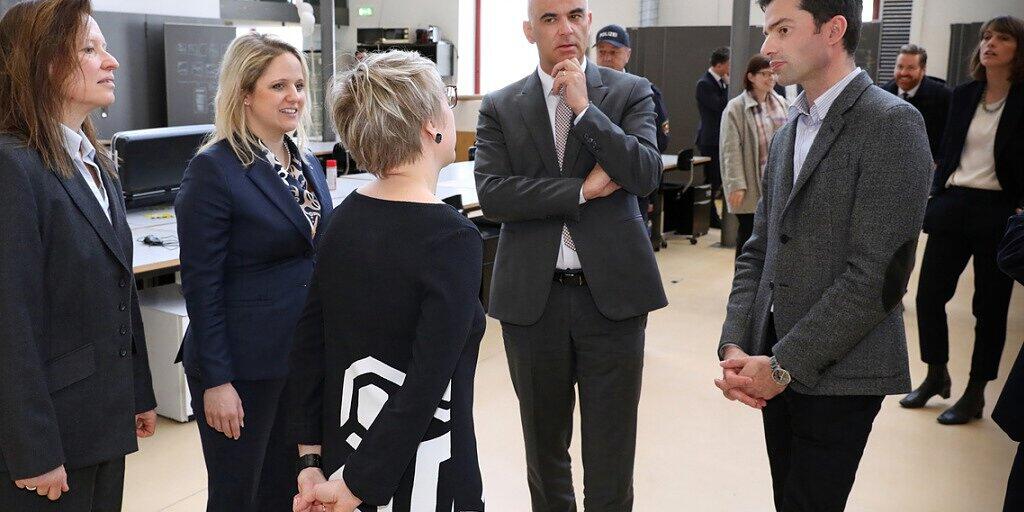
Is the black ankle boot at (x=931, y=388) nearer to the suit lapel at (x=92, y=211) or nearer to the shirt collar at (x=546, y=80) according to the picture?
the shirt collar at (x=546, y=80)

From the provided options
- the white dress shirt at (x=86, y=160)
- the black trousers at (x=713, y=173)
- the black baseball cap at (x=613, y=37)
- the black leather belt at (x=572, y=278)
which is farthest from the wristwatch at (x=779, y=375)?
the black trousers at (x=713, y=173)

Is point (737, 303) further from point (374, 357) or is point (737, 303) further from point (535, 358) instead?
point (374, 357)

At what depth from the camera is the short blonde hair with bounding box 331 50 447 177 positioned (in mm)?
1578

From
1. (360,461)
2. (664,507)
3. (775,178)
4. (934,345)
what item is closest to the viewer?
(360,461)

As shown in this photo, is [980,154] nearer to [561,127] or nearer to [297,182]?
[561,127]

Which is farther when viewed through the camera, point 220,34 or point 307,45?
point 307,45

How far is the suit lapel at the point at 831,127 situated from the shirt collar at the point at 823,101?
12 mm

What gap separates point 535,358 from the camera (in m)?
2.54

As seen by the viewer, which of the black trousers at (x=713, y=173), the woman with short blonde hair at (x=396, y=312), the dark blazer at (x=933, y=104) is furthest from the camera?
the black trousers at (x=713, y=173)

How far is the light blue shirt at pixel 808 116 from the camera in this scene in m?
2.01

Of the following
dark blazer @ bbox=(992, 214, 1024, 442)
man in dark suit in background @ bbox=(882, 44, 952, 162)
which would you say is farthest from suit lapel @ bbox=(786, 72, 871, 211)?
man in dark suit in background @ bbox=(882, 44, 952, 162)

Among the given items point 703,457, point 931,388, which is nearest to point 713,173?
point 931,388

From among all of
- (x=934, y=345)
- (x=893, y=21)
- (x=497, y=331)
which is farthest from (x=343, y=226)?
(x=893, y=21)

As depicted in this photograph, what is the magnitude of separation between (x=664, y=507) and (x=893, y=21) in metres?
9.03
